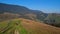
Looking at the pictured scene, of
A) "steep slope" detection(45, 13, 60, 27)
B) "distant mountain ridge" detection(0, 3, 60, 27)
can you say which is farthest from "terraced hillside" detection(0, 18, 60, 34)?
"distant mountain ridge" detection(0, 3, 60, 27)

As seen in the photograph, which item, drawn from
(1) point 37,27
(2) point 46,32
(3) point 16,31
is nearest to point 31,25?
(1) point 37,27

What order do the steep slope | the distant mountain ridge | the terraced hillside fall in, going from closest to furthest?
the terraced hillside, the steep slope, the distant mountain ridge

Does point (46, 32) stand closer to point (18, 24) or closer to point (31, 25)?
point (31, 25)

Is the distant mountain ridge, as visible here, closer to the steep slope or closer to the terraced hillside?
the steep slope

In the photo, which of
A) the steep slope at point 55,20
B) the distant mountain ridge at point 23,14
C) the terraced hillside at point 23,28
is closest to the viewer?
the terraced hillside at point 23,28

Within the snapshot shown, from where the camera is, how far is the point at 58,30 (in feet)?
7.48

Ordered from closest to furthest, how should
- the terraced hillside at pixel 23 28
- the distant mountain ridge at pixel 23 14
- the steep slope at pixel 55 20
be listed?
the terraced hillside at pixel 23 28 < the steep slope at pixel 55 20 < the distant mountain ridge at pixel 23 14

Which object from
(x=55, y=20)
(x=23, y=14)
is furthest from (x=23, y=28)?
(x=23, y=14)

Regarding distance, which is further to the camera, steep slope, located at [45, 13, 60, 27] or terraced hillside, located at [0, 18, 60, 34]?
steep slope, located at [45, 13, 60, 27]

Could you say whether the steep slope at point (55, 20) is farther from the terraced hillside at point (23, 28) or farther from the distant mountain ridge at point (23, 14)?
the terraced hillside at point (23, 28)

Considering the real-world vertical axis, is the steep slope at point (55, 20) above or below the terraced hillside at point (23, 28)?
below

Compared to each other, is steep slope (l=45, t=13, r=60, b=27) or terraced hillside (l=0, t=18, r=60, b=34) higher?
terraced hillside (l=0, t=18, r=60, b=34)

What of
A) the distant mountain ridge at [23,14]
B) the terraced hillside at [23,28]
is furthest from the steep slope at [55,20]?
the terraced hillside at [23,28]

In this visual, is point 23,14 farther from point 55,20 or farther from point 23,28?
point 23,28
